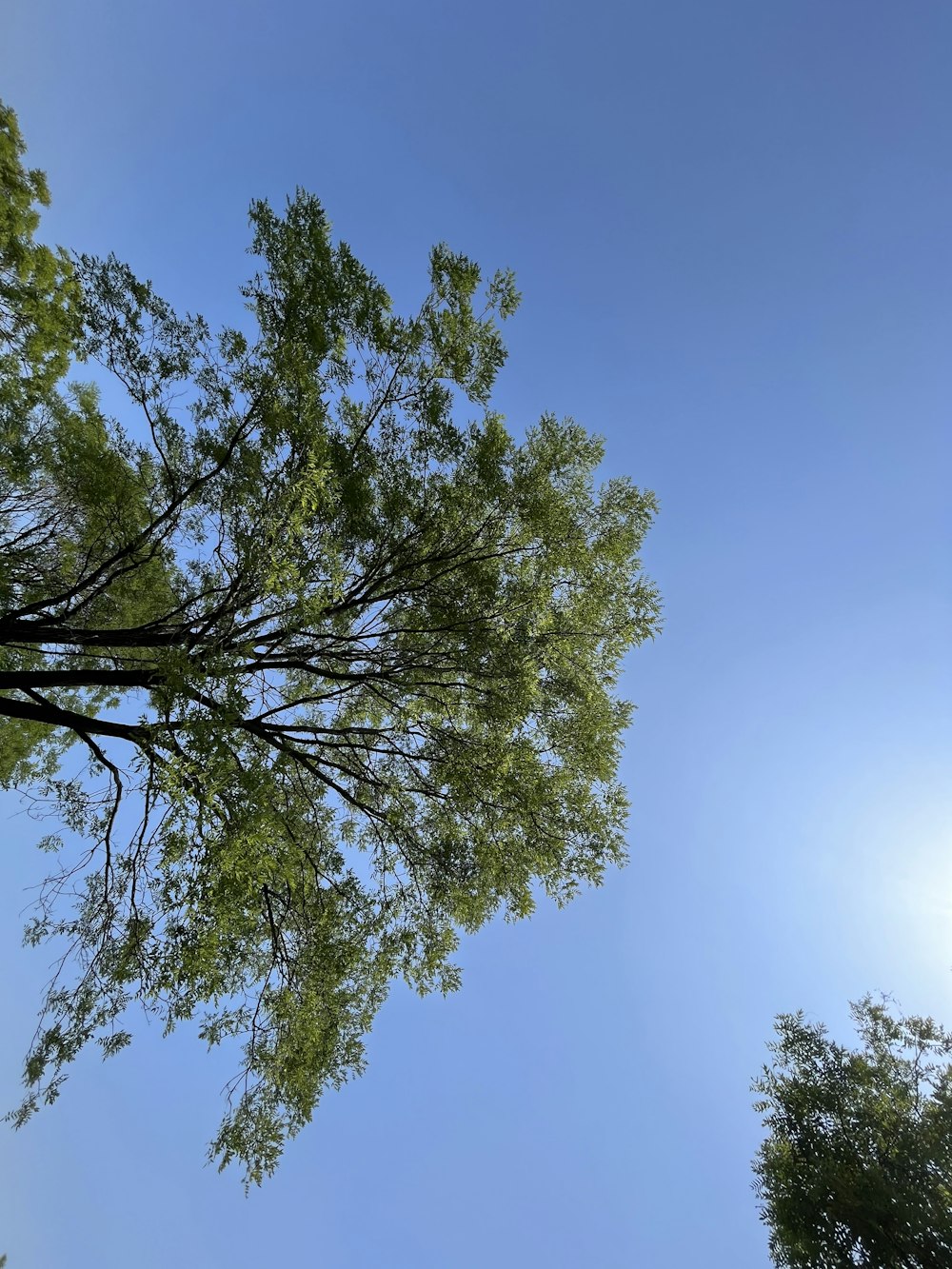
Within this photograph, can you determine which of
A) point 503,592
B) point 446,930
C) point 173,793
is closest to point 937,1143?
point 446,930

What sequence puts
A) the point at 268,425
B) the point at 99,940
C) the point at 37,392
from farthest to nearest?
the point at 37,392 → the point at 99,940 → the point at 268,425

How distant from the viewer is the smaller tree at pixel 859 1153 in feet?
27.6

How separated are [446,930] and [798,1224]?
7.30 metres

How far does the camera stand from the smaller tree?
331 inches

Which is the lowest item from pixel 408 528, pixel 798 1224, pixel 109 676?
pixel 109 676

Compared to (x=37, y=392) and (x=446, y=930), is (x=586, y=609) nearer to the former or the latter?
(x=446, y=930)

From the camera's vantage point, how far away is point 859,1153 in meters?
9.39

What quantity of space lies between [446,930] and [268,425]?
8.52 meters

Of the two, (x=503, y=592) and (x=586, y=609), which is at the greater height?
(x=586, y=609)

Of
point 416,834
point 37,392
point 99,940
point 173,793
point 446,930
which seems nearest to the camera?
point 173,793

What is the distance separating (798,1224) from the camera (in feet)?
30.0

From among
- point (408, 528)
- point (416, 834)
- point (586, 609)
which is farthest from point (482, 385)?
point (416, 834)

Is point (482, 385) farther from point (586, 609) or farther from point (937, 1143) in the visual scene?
point (937, 1143)

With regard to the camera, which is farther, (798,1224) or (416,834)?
(416,834)
